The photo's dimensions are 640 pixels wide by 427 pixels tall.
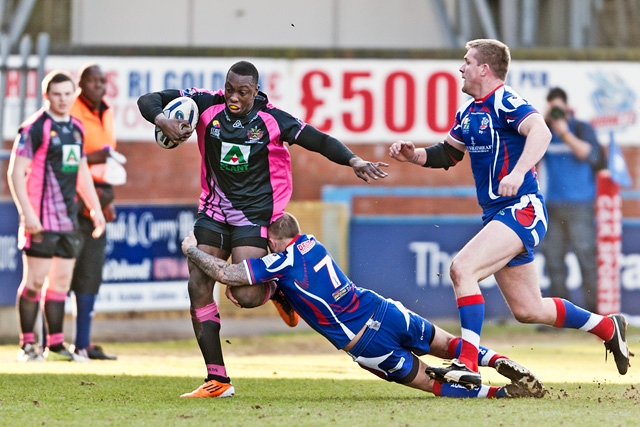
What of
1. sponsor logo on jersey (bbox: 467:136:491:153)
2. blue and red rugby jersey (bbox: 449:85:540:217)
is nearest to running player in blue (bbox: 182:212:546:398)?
blue and red rugby jersey (bbox: 449:85:540:217)

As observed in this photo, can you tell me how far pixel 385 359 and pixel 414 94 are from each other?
10827 millimetres

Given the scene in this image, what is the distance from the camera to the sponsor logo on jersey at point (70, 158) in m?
10.2

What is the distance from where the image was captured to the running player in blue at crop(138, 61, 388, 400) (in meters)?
7.65

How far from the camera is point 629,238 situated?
14.8 m

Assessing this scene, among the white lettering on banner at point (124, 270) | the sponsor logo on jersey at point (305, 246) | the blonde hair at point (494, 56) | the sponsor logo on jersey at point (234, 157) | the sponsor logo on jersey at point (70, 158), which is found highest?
the blonde hair at point (494, 56)

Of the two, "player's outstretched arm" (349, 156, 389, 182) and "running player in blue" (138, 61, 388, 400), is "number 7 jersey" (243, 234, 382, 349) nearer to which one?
"running player in blue" (138, 61, 388, 400)

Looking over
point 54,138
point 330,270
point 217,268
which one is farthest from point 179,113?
point 54,138

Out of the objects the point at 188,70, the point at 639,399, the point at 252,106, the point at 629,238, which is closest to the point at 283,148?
the point at 252,106

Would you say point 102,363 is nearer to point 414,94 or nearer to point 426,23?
point 414,94

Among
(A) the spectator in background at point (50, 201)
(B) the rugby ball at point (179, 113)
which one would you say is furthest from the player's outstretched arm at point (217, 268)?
(A) the spectator in background at point (50, 201)

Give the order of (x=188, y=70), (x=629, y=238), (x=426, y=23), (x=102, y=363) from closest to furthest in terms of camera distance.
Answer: (x=102, y=363), (x=629, y=238), (x=188, y=70), (x=426, y=23)

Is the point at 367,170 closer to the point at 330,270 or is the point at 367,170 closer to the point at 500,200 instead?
the point at 330,270

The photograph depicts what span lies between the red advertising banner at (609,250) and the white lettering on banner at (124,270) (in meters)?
5.00

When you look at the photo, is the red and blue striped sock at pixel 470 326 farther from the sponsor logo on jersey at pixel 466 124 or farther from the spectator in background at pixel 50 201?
the spectator in background at pixel 50 201
